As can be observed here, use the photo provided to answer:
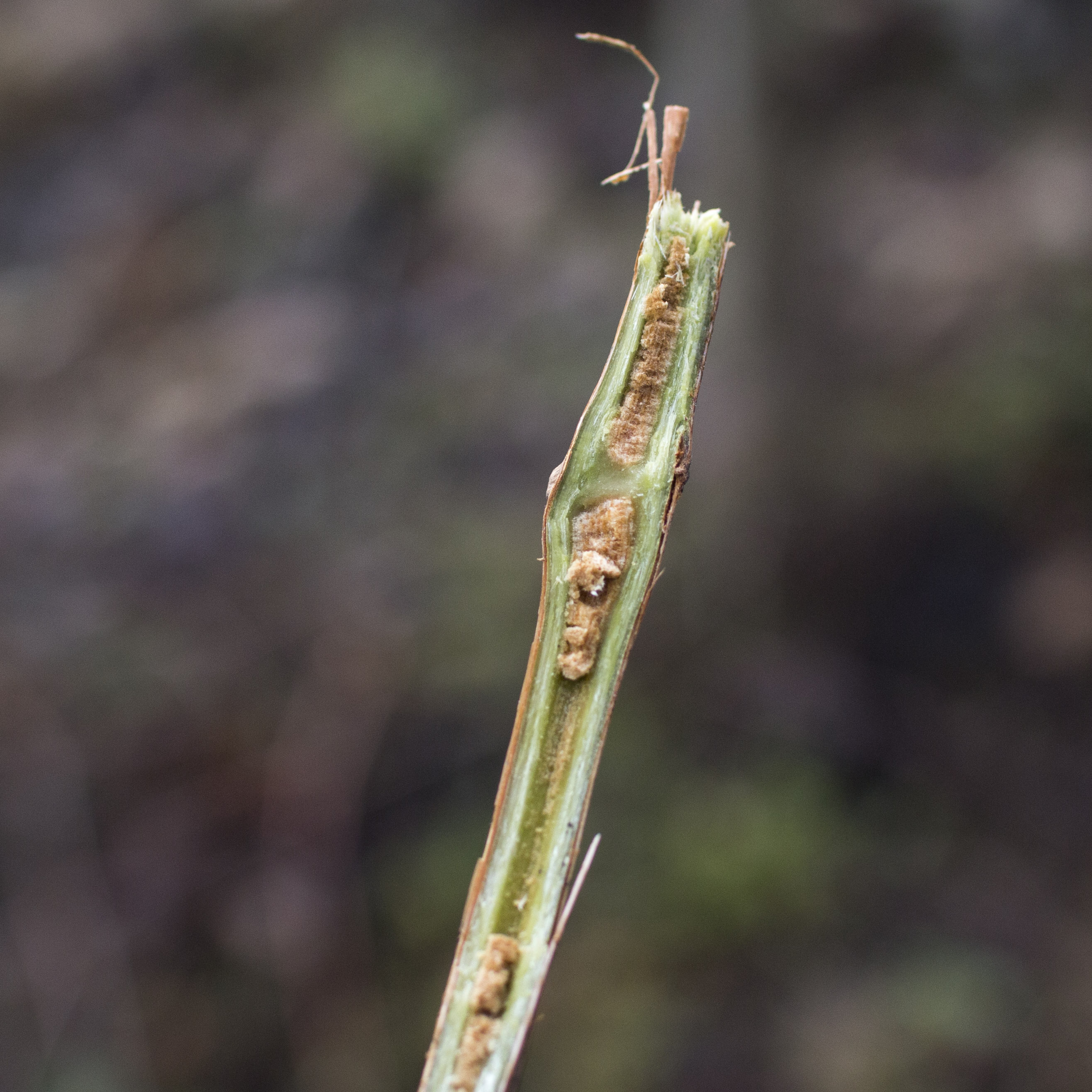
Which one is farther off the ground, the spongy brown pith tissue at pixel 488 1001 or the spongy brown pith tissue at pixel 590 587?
the spongy brown pith tissue at pixel 590 587

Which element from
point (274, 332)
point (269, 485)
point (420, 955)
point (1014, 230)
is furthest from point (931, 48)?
point (420, 955)

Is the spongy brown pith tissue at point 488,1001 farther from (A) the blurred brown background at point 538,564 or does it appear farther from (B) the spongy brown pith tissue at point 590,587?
(A) the blurred brown background at point 538,564

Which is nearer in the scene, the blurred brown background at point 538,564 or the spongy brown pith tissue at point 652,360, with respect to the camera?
the spongy brown pith tissue at point 652,360

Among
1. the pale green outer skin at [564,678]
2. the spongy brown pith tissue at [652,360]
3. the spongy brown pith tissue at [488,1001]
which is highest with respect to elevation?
the spongy brown pith tissue at [652,360]

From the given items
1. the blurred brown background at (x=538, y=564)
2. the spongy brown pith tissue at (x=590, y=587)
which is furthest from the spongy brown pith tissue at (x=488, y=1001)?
the blurred brown background at (x=538, y=564)

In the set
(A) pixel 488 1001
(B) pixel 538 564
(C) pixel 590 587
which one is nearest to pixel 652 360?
(C) pixel 590 587

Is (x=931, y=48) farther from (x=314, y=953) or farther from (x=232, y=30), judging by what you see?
(x=314, y=953)

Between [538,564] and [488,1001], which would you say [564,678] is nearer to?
[488,1001]
